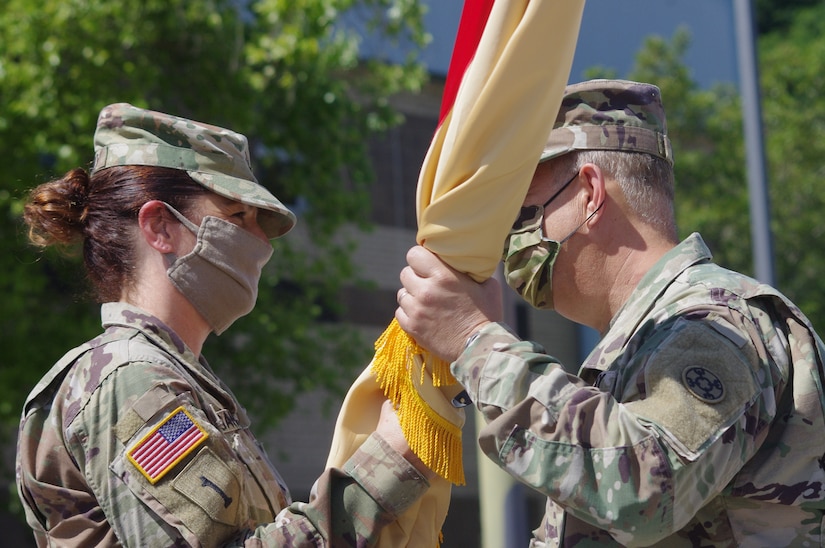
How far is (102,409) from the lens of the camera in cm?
281

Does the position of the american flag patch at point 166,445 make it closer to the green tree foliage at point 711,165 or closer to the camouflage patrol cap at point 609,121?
the camouflage patrol cap at point 609,121

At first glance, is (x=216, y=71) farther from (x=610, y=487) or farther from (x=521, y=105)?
(x=610, y=487)

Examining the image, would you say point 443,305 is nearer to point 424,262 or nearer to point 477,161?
point 424,262

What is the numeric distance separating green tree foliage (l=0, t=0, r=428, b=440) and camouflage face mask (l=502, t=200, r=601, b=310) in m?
5.86

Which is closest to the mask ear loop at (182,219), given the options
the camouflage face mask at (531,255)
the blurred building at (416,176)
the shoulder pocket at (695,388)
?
the camouflage face mask at (531,255)

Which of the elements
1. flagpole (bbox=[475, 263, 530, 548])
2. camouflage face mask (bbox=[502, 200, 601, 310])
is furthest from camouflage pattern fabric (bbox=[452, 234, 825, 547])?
flagpole (bbox=[475, 263, 530, 548])

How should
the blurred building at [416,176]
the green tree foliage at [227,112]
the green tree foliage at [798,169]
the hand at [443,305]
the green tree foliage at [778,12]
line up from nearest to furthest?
the hand at [443,305]
the green tree foliage at [227,112]
the blurred building at [416,176]
the green tree foliage at [798,169]
the green tree foliage at [778,12]

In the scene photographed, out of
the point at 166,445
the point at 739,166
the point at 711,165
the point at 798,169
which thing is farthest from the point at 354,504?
the point at 798,169

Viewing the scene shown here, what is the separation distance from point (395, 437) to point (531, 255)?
0.59 m

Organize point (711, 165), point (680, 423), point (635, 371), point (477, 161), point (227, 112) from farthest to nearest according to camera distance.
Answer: point (711, 165) < point (227, 112) < point (477, 161) < point (635, 371) < point (680, 423)

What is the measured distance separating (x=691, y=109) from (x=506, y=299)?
7.56 meters

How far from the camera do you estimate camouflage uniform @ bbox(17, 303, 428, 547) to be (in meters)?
2.71

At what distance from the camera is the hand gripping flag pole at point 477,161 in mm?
2623

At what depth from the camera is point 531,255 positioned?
2.92 meters
